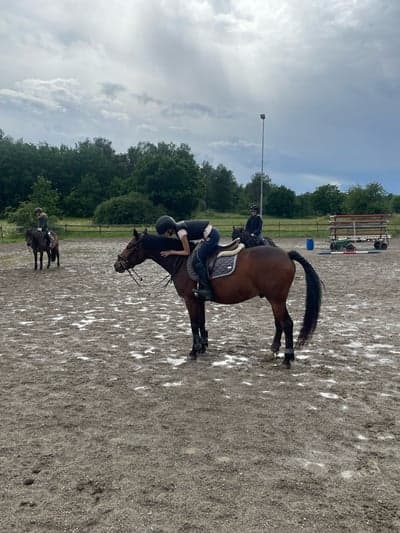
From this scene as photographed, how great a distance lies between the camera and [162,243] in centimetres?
Answer: 768

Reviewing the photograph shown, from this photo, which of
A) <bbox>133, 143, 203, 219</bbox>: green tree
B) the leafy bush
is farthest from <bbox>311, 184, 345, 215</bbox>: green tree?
the leafy bush

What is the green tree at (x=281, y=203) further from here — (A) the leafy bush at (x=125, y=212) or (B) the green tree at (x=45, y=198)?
(B) the green tree at (x=45, y=198)

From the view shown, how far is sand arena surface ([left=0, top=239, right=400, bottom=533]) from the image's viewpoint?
3.23 meters

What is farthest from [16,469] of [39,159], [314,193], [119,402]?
[314,193]

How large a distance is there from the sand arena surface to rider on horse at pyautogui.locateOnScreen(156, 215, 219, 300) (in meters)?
1.25

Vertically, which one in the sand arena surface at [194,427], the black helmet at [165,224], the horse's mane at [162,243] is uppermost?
the black helmet at [165,224]

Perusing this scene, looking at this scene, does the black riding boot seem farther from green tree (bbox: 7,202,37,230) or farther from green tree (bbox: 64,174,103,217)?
green tree (bbox: 64,174,103,217)

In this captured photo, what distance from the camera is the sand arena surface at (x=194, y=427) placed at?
3234mm

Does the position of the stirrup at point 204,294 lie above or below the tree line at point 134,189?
below

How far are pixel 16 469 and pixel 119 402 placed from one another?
1.65 m

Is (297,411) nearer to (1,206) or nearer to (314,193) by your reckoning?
(1,206)

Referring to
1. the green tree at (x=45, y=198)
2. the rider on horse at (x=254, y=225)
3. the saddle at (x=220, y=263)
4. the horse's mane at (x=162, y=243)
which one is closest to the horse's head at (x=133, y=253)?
the horse's mane at (x=162, y=243)

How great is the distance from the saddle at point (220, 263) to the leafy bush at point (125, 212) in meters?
50.2

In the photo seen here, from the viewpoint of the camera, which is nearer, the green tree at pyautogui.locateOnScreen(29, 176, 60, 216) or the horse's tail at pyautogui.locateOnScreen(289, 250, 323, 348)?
the horse's tail at pyautogui.locateOnScreen(289, 250, 323, 348)
